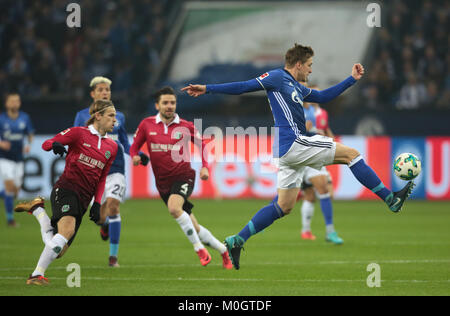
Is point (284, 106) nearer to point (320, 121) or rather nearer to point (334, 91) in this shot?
point (334, 91)

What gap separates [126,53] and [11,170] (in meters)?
8.37

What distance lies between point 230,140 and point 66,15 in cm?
717

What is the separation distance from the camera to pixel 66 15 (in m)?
23.7

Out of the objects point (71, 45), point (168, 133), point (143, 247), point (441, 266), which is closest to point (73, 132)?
point (168, 133)

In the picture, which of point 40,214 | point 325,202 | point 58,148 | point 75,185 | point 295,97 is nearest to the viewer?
point 58,148

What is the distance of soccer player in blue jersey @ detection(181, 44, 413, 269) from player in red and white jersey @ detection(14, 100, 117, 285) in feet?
3.45

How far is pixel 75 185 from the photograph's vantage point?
27.6 ft

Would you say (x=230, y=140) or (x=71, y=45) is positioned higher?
(x=71, y=45)

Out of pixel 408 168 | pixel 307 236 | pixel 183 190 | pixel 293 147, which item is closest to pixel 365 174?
pixel 408 168
